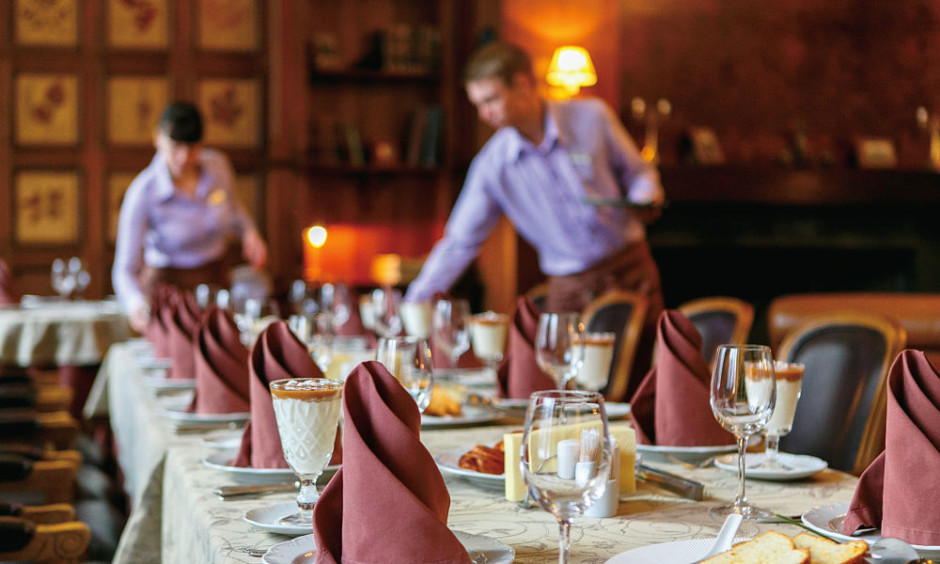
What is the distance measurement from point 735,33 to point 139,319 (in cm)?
493

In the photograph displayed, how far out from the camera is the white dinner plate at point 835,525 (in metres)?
0.95

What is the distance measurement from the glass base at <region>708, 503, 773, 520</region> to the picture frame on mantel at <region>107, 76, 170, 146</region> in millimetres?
5314

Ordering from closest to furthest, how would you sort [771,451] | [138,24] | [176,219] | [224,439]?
[771,451]
[224,439]
[176,219]
[138,24]

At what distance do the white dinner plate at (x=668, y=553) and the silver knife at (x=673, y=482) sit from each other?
243 mm

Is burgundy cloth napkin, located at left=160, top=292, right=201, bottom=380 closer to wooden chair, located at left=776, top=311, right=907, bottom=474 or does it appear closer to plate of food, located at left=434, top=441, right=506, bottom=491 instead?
plate of food, located at left=434, top=441, right=506, bottom=491

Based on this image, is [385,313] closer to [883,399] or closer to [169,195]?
[883,399]

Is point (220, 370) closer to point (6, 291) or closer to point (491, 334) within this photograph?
point (491, 334)

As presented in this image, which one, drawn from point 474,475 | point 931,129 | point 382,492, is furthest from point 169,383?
point 931,129

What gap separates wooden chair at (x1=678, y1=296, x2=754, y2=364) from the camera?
237cm

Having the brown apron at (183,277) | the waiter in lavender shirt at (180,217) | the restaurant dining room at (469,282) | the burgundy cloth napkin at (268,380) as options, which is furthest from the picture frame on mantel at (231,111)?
the burgundy cloth napkin at (268,380)

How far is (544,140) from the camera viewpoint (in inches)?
138

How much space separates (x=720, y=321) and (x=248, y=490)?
151 cm

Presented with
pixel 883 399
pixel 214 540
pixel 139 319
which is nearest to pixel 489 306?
pixel 139 319

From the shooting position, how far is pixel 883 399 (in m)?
1.69
